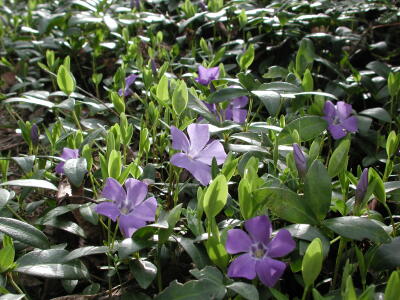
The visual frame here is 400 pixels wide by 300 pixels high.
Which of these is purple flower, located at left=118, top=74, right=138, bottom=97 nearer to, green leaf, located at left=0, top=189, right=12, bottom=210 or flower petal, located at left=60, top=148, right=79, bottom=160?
flower petal, located at left=60, top=148, right=79, bottom=160

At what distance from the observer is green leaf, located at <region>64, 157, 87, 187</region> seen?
1148 mm

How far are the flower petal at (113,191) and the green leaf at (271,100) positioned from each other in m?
0.51

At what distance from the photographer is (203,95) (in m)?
1.60

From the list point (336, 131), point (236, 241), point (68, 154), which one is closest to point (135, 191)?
point (236, 241)

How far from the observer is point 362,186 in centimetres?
96

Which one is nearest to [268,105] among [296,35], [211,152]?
[211,152]

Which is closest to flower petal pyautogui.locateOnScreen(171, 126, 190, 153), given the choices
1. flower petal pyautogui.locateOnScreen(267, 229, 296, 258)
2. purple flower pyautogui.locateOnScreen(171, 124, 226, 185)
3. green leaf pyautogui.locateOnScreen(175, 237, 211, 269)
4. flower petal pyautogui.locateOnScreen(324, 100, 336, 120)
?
purple flower pyautogui.locateOnScreen(171, 124, 226, 185)

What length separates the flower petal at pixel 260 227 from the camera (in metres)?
0.93

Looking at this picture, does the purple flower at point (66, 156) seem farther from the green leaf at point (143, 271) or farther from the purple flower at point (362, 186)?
the purple flower at point (362, 186)

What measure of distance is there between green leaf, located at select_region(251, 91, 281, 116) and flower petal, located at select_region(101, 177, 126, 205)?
0.51 meters

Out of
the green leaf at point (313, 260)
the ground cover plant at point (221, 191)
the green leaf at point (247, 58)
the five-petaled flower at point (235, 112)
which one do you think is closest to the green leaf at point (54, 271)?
the ground cover plant at point (221, 191)

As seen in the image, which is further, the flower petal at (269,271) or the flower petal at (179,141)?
the flower petal at (179,141)

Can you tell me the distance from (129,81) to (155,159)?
15.3 inches

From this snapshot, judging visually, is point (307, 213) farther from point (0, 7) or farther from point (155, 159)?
point (0, 7)
